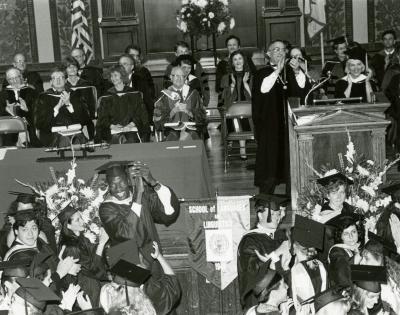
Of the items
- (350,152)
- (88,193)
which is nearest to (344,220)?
(350,152)

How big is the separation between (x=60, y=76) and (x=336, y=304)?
6197 mm

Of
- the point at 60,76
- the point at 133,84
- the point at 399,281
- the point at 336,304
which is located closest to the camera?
the point at 336,304

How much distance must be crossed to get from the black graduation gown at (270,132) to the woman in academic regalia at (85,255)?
8.98 feet

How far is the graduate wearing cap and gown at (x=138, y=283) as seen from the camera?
608 cm

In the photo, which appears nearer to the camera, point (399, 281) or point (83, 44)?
point (399, 281)

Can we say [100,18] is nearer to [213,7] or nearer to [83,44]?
[83,44]

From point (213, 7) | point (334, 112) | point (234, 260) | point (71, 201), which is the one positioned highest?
point (213, 7)

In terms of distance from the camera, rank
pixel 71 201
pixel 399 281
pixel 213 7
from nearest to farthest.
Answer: pixel 399 281 → pixel 71 201 → pixel 213 7

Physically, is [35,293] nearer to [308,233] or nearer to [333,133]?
[308,233]

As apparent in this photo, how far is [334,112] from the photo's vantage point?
29.3 feet

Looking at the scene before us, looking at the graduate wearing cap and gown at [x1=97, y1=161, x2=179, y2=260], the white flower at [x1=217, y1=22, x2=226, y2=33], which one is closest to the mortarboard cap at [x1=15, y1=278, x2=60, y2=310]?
the graduate wearing cap and gown at [x1=97, y1=161, x2=179, y2=260]

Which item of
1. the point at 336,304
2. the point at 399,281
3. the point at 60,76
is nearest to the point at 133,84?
the point at 60,76

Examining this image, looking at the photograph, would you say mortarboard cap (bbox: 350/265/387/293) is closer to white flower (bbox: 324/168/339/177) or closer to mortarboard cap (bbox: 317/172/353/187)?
mortarboard cap (bbox: 317/172/353/187)

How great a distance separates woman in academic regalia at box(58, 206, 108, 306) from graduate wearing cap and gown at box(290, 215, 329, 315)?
1543 millimetres
